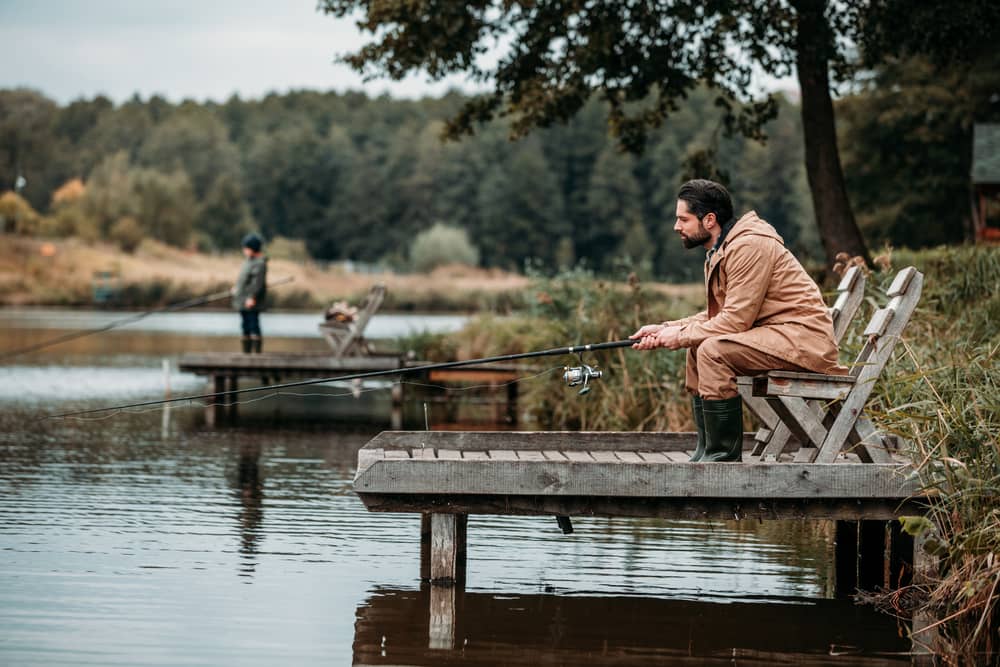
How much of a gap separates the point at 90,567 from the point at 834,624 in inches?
147

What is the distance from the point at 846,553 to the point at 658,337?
6.31 feet

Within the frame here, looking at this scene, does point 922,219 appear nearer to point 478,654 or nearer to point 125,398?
point 125,398

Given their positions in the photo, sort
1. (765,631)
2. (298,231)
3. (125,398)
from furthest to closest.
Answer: (298,231), (125,398), (765,631)

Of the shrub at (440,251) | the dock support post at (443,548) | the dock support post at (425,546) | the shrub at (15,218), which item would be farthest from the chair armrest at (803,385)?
the shrub at (440,251)

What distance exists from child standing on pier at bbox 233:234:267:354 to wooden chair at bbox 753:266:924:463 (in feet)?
37.2

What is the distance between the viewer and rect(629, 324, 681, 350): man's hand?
21.9ft

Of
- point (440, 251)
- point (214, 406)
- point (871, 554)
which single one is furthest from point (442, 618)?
point (440, 251)

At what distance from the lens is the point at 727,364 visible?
6.59 meters

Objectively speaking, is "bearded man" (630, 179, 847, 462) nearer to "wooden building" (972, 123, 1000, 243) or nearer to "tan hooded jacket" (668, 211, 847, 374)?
"tan hooded jacket" (668, 211, 847, 374)

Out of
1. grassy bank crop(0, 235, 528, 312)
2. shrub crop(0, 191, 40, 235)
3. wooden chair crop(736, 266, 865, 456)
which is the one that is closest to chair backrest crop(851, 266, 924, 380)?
wooden chair crop(736, 266, 865, 456)

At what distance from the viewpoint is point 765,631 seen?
632 cm

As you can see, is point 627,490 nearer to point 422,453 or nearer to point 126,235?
point 422,453

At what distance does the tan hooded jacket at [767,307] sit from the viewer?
6496mm

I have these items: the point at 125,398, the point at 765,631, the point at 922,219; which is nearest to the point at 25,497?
the point at 765,631
